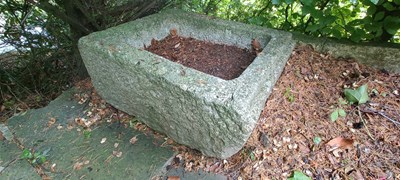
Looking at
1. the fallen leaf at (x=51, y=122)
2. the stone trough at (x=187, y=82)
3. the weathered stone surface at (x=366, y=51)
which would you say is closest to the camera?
the stone trough at (x=187, y=82)

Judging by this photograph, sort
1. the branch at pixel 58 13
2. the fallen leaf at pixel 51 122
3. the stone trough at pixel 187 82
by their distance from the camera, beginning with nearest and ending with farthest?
the stone trough at pixel 187 82, the fallen leaf at pixel 51 122, the branch at pixel 58 13

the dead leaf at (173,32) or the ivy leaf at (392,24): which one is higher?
the dead leaf at (173,32)

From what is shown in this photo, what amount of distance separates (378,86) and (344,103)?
309 mm

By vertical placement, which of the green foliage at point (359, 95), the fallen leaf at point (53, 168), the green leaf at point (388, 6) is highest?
the green leaf at point (388, 6)

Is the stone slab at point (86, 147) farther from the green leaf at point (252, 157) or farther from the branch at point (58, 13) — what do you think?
the branch at point (58, 13)

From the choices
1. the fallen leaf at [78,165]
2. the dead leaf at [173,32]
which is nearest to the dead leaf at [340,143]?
the dead leaf at [173,32]

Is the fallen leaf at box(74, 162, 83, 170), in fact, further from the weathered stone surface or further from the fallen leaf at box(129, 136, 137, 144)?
the weathered stone surface

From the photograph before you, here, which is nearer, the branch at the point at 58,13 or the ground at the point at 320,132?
the ground at the point at 320,132

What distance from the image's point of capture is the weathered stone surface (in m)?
Result: 1.94

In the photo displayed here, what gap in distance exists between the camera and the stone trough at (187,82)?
1461 millimetres

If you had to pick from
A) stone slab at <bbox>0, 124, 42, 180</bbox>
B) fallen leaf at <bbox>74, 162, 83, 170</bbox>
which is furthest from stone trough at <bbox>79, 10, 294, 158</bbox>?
stone slab at <bbox>0, 124, 42, 180</bbox>

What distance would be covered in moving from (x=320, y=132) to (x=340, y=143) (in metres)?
0.13

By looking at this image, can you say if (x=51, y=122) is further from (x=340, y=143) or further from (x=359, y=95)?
(x=359, y=95)

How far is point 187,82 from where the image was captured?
5.06 ft
